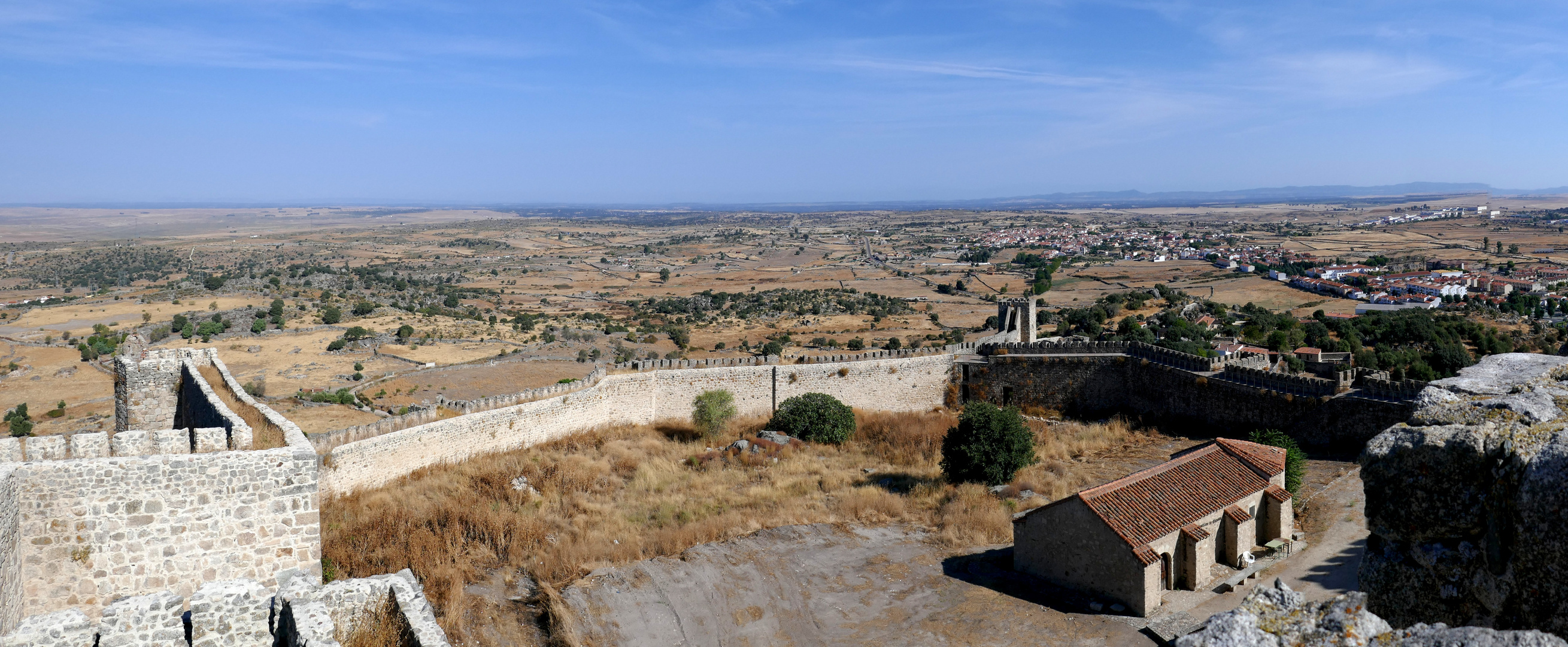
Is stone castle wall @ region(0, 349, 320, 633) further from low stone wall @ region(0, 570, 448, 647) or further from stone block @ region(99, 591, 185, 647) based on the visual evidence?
stone block @ region(99, 591, 185, 647)

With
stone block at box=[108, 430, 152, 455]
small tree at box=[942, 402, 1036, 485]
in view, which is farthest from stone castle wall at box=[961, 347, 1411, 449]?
stone block at box=[108, 430, 152, 455]

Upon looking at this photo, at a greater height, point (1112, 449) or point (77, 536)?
point (77, 536)

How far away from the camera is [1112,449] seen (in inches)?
787

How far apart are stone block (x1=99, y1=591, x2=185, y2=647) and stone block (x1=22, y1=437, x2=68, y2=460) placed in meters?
1.72

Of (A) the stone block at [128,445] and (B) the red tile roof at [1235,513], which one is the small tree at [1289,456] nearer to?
(B) the red tile roof at [1235,513]

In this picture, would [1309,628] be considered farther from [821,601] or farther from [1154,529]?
[821,601]

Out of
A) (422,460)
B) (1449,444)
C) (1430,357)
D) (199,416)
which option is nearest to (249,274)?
(422,460)

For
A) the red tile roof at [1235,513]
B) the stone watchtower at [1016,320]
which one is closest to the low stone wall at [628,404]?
the stone watchtower at [1016,320]

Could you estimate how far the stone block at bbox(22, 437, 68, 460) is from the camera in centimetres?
702

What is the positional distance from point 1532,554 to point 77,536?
8975 millimetres

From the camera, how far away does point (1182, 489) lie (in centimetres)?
1283

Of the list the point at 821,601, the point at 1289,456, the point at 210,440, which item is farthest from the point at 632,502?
the point at 1289,456

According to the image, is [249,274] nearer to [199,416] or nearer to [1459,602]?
[199,416]

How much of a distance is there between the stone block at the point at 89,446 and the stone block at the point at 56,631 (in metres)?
1.62
